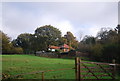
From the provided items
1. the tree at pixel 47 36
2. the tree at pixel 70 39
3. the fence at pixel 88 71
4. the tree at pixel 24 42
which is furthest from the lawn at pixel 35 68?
the tree at pixel 70 39

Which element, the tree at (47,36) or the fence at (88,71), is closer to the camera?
the fence at (88,71)

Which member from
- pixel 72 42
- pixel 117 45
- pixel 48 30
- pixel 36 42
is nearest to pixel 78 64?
pixel 117 45

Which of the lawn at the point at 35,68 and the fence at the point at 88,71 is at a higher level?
the fence at the point at 88,71

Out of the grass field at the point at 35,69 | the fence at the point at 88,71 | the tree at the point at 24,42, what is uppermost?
the tree at the point at 24,42

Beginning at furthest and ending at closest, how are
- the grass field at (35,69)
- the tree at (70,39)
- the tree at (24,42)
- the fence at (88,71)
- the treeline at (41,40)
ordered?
the tree at (70,39) < the tree at (24,42) < the treeline at (41,40) < the grass field at (35,69) < the fence at (88,71)

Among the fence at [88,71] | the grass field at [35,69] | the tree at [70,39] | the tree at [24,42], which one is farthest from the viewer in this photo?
the tree at [70,39]

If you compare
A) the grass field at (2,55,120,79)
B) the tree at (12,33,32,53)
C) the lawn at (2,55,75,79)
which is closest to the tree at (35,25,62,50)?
the tree at (12,33,32,53)

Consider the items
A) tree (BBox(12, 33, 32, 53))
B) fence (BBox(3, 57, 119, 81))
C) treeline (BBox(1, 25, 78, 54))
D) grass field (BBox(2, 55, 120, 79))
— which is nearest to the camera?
fence (BBox(3, 57, 119, 81))

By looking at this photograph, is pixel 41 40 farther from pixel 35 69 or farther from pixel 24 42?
pixel 35 69

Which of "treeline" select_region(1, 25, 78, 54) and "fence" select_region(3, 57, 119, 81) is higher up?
"treeline" select_region(1, 25, 78, 54)

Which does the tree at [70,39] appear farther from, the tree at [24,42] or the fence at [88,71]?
the fence at [88,71]

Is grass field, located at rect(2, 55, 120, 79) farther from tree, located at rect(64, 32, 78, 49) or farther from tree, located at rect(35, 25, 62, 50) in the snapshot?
tree, located at rect(64, 32, 78, 49)

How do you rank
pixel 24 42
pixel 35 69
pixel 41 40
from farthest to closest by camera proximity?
pixel 24 42
pixel 41 40
pixel 35 69

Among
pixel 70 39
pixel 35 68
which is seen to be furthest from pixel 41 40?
pixel 35 68
